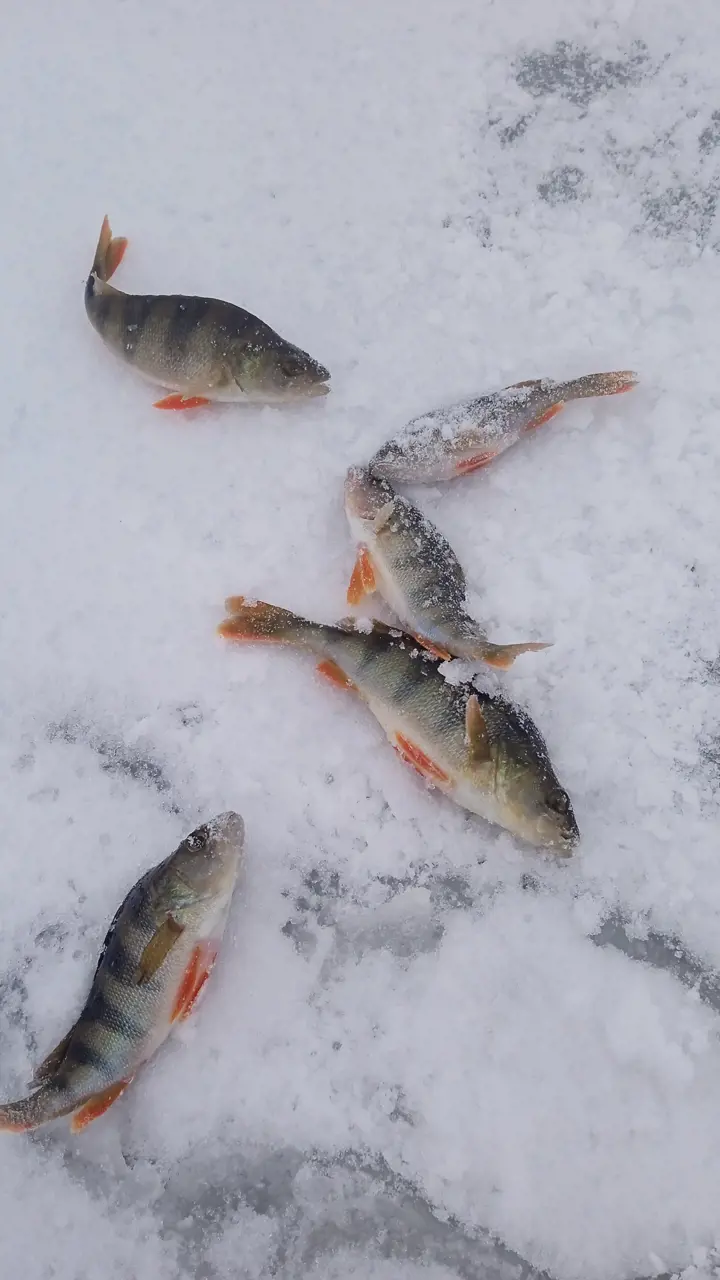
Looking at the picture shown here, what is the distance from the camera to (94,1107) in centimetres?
240

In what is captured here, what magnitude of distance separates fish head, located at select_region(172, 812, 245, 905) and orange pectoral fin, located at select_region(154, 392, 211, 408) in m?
1.58

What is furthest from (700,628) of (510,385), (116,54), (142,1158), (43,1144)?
(116,54)

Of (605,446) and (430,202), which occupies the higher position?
(430,202)

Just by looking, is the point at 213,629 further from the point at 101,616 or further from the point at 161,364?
the point at 161,364

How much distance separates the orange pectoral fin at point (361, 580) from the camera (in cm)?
289

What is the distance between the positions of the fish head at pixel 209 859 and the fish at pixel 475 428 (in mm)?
1298

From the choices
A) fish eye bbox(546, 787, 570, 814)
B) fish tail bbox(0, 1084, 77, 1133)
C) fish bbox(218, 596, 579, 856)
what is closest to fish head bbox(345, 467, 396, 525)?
fish bbox(218, 596, 579, 856)

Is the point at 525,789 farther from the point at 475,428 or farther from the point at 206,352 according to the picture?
the point at 206,352

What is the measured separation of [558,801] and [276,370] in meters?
1.84

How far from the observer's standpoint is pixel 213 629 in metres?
3.00

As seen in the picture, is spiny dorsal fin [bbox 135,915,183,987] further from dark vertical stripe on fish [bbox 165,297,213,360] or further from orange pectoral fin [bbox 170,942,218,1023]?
dark vertical stripe on fish [bbox 165,297,213,360]

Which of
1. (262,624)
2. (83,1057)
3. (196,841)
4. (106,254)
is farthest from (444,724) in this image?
(106,254)

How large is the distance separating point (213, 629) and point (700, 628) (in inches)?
64.3

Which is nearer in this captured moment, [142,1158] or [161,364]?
[142,1158]
